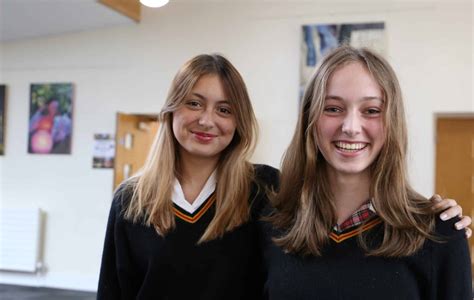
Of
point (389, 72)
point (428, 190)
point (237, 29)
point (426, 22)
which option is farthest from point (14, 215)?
point (389, 72)

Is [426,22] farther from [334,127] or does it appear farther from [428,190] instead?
[334,127]

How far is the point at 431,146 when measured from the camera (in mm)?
4359

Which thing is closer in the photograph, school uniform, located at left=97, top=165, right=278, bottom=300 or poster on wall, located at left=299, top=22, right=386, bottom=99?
school uniform, located at left=97, top=165, right=278, bottom=300

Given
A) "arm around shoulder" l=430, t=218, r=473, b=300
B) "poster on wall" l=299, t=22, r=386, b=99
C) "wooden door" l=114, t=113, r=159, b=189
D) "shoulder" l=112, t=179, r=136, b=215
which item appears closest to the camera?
"arm around shoulder" l=430, t=218, r=473, b=300

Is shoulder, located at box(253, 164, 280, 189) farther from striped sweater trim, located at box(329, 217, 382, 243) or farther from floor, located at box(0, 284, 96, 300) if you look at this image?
floor, located at box(0, 284, 96, 300)

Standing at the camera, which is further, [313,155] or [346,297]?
[313,155]

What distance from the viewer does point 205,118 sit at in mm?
1604

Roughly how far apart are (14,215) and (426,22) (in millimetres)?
4708

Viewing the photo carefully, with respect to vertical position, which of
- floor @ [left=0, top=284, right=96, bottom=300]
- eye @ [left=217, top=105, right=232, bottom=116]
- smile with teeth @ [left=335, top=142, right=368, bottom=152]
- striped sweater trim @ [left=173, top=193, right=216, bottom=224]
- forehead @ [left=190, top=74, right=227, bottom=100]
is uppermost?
forehead @ [left=190, top=74, right=227, bottom=100]

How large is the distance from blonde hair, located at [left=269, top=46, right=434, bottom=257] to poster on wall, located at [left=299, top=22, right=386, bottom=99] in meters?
3.26

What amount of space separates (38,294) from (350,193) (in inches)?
181

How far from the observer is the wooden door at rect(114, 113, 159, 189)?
5.05m

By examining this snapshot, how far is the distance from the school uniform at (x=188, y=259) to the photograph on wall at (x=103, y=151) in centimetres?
358

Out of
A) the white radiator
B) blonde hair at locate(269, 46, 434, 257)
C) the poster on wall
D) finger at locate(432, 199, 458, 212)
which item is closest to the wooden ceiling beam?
the poster on wall
